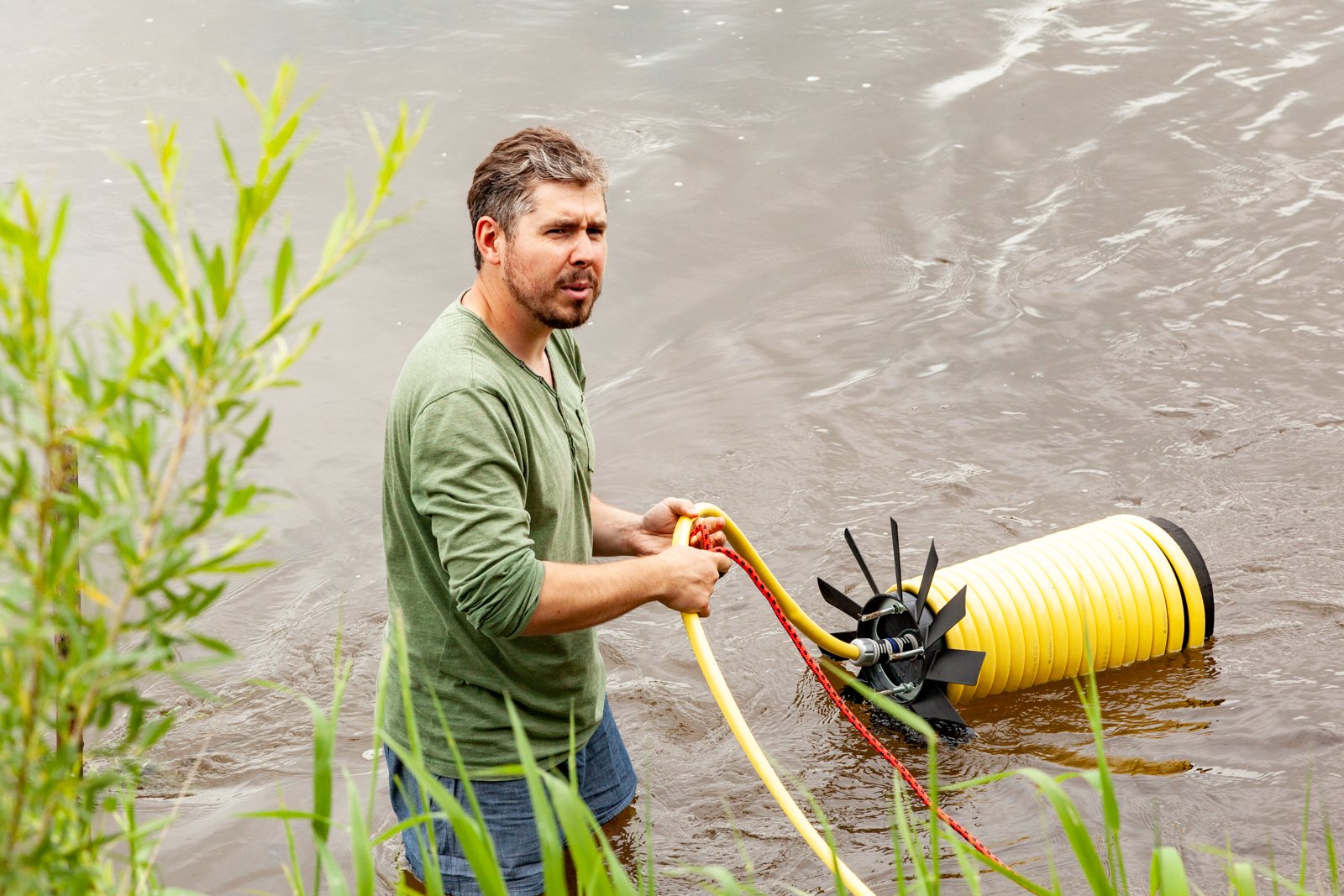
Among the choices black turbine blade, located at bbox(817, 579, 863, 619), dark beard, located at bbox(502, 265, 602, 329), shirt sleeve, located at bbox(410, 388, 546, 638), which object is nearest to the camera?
shirt sleeve, located at bbox(410, 388, 546, 638)

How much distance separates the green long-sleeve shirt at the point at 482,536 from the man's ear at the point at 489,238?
163 mm

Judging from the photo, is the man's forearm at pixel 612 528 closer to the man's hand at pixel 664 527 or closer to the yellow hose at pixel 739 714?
the man's hand at pixel 664 527

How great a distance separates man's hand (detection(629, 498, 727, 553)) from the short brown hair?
0.90 metres

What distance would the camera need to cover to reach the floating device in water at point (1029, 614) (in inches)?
170

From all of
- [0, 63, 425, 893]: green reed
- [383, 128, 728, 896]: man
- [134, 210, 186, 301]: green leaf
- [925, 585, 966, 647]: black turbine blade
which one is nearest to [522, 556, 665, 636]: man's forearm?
[383, 128, 728, 896]: man

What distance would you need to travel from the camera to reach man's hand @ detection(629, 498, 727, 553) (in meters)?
3.69

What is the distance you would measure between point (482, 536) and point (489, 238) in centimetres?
85

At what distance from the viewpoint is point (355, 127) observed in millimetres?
8906

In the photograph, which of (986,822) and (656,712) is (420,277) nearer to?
(656,712)

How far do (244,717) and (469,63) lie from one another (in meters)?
5.99

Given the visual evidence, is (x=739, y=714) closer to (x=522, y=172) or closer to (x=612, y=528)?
(x=612, y=528)

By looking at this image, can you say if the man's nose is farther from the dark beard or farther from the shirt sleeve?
the shirt sleeve

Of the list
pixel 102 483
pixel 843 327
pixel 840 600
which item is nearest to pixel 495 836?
pixel 840 600

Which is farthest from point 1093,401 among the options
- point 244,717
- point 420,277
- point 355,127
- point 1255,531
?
point 355,127
